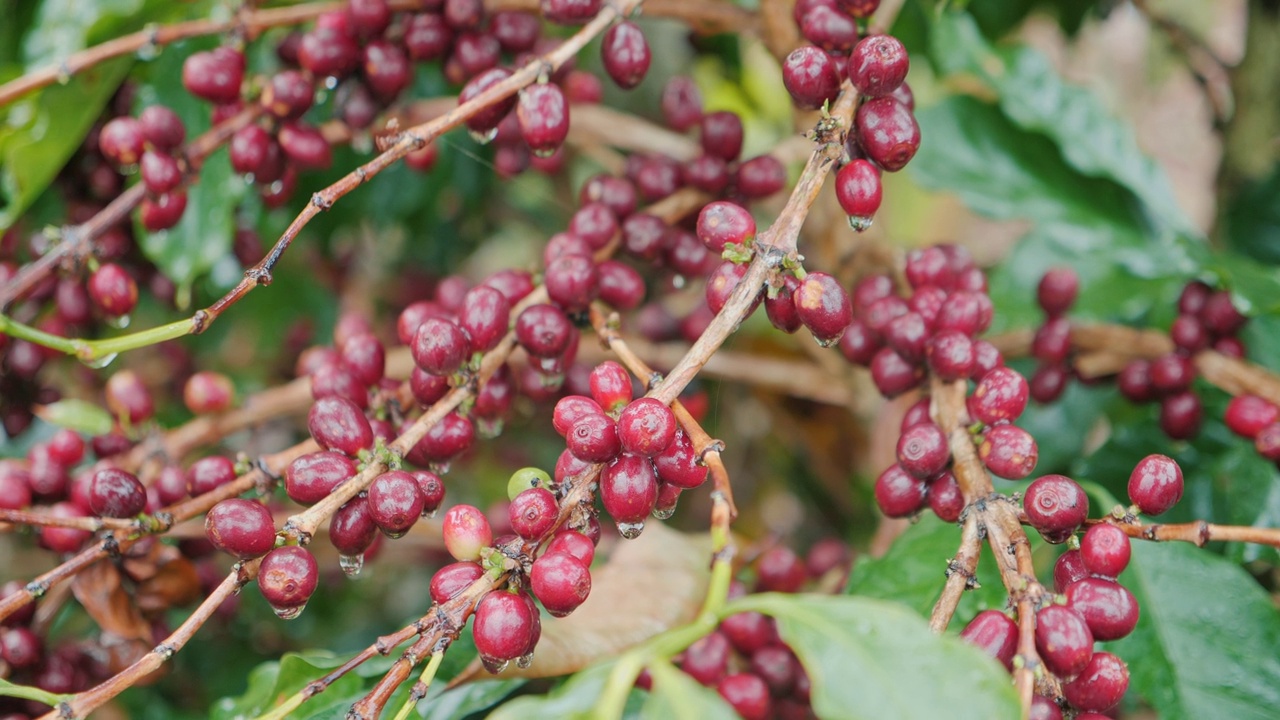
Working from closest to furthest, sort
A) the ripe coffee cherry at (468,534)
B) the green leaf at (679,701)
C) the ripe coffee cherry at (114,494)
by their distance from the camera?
the green leaf at (679,701) → the ripe coffee cherry at (468,534) → the ripe coffee cherry at (114,494)

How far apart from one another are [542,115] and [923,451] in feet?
1.37

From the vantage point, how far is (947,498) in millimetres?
741

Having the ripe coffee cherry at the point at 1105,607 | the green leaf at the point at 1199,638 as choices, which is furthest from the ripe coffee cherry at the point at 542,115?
the green leaf at the point at 1199,638

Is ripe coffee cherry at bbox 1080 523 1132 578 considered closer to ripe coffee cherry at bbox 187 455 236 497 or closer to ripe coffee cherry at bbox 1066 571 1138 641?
ripe coffee cherry at bbox 1066 571 1138 641

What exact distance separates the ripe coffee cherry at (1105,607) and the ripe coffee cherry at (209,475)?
690 millimetres

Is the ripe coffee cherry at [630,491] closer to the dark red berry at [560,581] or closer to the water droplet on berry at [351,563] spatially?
the dark red berry at [560,581]

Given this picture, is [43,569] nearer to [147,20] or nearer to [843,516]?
[147,20]

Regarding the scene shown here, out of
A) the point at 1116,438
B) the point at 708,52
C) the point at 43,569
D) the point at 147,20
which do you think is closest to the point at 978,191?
the point at 1116,438

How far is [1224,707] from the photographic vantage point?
2.77 feet

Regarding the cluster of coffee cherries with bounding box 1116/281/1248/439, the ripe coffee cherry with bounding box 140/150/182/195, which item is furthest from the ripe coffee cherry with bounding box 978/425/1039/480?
the ripe coffee cherry with bounding box 140/150/182/195

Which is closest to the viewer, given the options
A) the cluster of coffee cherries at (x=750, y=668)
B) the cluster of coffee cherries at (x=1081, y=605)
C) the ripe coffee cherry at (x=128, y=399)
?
the cluster of coffee cherries at (x=1081, y=605)

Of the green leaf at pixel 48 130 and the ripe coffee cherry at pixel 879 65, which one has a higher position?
the ripe coffee cherry at pixel 879 65

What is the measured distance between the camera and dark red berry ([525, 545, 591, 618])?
0.60 metres

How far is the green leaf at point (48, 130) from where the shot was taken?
107cm
